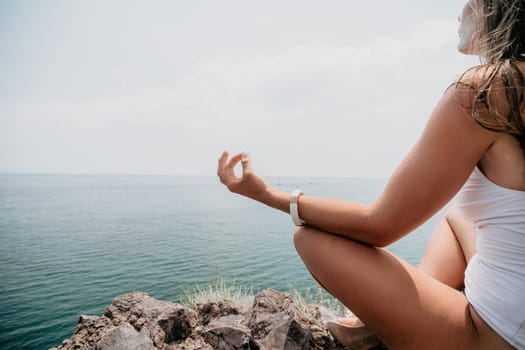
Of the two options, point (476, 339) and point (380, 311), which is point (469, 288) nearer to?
point (476, 339)

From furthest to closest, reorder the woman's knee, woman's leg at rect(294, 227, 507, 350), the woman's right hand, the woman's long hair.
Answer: the woman's right hand < the woman's knee < woman's leg at rect(294, 227, 507, 350) < the woman's long hair

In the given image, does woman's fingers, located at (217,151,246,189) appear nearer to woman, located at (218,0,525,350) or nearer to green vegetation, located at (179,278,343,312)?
woman, located at (218,0,525,350)

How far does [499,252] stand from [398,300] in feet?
1.41

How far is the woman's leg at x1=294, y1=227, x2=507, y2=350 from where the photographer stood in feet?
4.25

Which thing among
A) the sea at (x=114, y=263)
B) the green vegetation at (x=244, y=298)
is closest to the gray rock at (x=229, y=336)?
the green vegetation at (x=244, y=298)

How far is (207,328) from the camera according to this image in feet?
8.01

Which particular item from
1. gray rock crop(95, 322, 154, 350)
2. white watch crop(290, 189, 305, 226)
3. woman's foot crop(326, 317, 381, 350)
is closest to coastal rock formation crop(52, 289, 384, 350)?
gray rock crop(95, 322, 154, 350)

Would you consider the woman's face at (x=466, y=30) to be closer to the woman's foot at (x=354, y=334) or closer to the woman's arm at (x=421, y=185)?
the woman's arm at (x=421, y=185)

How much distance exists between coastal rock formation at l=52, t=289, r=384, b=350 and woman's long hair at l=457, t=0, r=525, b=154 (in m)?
1.77

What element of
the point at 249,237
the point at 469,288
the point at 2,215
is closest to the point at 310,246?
the point at 469,288

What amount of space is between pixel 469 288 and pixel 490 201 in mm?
467

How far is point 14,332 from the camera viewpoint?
36.8 feet

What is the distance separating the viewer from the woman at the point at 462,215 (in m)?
1.10

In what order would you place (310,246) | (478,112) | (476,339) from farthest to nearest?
(310,246) < (476,339) < (478,112)
